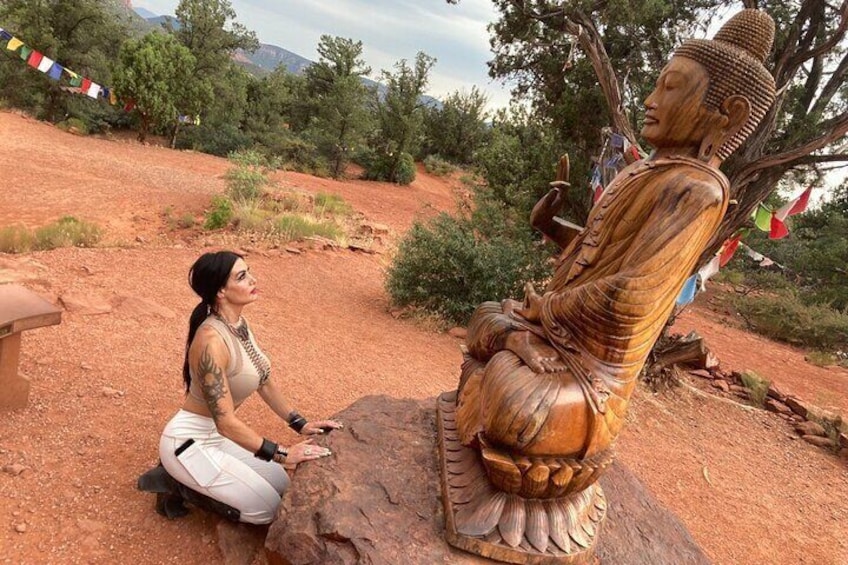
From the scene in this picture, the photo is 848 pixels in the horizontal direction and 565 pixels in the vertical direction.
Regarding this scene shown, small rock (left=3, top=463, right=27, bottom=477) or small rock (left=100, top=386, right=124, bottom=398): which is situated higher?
small rock (left=3, top=463, right=27, bottom=477)

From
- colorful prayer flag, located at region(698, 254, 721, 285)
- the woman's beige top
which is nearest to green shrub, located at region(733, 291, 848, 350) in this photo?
colorful prayer flag, located at region(698, 254, 721, 285)

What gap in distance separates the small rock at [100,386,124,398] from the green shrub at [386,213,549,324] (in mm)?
3414

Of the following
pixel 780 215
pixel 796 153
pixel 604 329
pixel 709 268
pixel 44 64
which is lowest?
pixel 44 64

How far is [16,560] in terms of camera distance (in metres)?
2.10

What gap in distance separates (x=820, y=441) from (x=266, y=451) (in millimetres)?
5592

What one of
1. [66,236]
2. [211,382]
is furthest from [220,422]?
[66,236]

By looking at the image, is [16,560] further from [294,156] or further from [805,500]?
[294,156]

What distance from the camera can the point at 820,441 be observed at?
5.26m

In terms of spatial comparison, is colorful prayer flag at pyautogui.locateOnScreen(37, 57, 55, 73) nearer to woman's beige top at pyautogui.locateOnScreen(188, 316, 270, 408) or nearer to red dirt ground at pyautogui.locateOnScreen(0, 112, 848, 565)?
red dirt ground at pyautogui.locateOnScreen(0, 112, 848, 565)

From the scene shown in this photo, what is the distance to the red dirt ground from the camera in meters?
2.41

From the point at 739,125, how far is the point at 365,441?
2.07 meters

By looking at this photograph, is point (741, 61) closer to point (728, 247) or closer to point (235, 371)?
point (235, 371)

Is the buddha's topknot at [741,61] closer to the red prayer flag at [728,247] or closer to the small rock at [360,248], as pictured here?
the red prayer flag at [728,247]

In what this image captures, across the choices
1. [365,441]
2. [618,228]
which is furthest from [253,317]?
[618,228]
